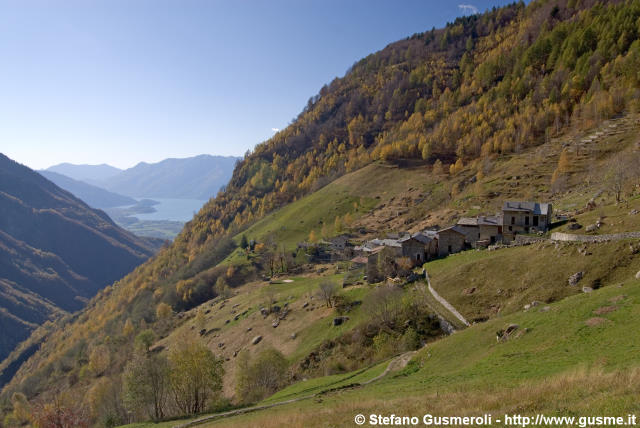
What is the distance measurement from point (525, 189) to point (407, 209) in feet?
134

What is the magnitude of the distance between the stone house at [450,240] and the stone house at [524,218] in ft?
25.0

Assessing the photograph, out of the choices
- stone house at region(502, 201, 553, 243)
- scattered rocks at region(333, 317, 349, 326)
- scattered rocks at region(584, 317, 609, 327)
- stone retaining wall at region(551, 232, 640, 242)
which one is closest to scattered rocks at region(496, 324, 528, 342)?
scattered rocks at region(584, 317, 609, 327)

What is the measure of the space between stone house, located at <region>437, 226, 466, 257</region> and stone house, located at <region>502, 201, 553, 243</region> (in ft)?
25.0

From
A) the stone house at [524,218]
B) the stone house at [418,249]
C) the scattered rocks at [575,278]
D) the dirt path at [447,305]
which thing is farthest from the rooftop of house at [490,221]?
the scattered rocks at [575,278]

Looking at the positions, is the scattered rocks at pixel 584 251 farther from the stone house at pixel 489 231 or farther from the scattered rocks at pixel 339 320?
the scattered rocks at pixel 339 320

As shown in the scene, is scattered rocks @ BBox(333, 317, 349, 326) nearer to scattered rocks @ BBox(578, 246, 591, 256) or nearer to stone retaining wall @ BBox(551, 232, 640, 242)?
stone retaining wall @ BBox(551, 232, 640, 242)

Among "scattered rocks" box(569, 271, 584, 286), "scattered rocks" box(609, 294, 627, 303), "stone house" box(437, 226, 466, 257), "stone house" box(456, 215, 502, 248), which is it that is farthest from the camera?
"stone house" box(437, 226, 466, 257)

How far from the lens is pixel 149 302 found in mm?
150625

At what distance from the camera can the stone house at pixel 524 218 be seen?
60.5 m

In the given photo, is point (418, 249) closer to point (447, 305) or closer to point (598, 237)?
point (447, 305)

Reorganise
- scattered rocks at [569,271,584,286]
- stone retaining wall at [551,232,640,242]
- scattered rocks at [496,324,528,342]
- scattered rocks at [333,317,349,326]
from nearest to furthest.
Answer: scattered rocks at [496,324,528,342]
scattered rocks at [569,271,584,286]
stone retaining wall at [551,232,640,242]
scattered rocks at [333,317,349,326]

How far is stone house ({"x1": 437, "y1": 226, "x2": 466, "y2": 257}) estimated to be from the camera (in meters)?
67.7

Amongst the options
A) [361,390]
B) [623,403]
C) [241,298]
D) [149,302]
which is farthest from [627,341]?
[149,302]

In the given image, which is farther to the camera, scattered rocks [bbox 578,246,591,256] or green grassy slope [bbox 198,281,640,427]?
scattered rocks [bbox 578,246,591,256]
